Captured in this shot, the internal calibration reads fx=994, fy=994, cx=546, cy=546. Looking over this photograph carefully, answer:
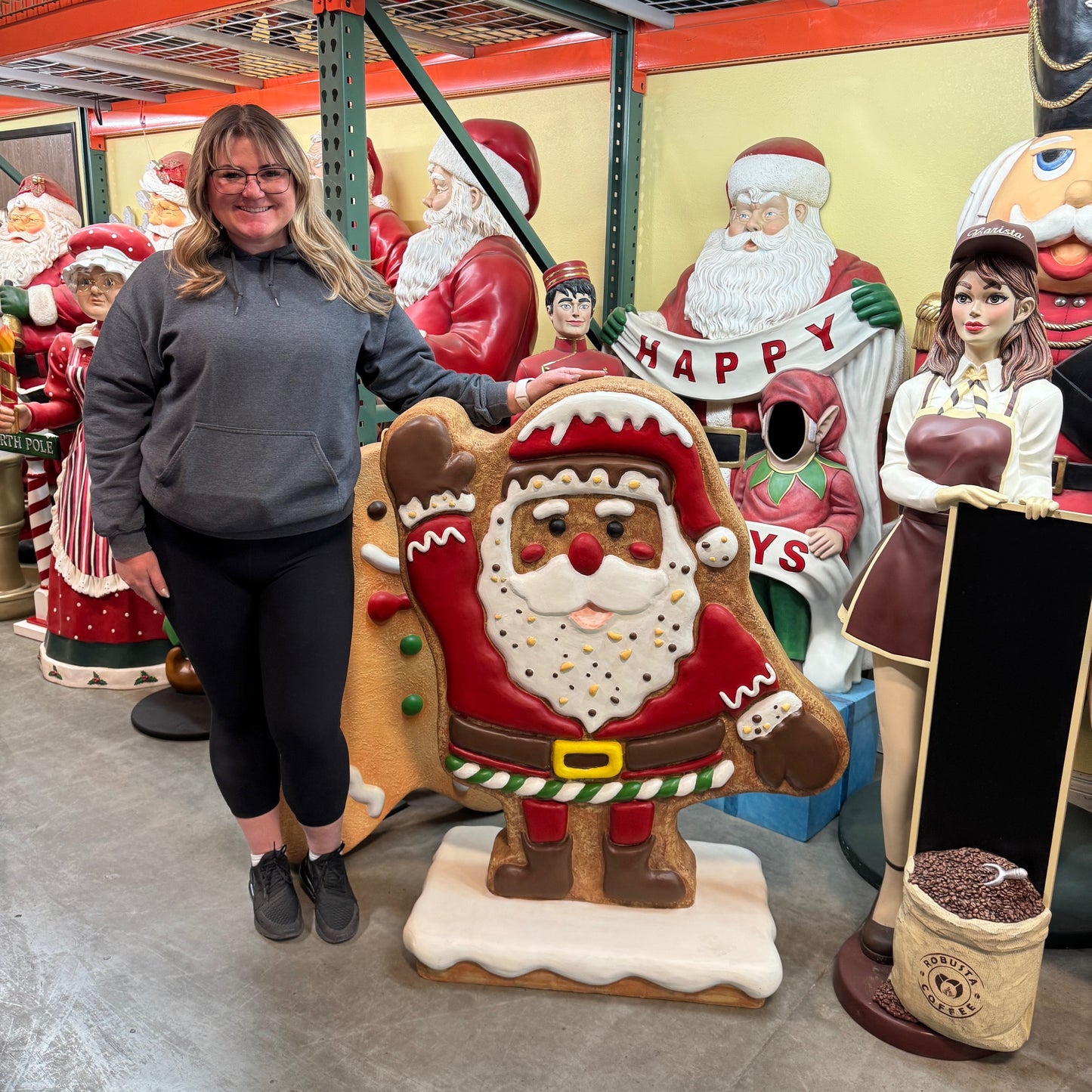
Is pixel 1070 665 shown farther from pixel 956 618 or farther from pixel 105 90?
pixel 105 90

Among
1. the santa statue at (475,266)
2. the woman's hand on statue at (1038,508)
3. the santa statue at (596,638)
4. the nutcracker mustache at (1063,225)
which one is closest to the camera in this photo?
the woman's hand on statue at (1038,508)

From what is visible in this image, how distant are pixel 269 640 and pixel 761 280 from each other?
170cm

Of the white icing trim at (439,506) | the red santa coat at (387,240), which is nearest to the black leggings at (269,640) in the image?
the white icing trim at (439,506)

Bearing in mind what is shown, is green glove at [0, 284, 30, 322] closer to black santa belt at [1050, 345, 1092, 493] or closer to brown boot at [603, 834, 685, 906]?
brown boot at [603, 834, 685, 906]

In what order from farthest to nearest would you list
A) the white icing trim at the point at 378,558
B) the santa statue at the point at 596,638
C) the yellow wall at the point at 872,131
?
1. the yellow wall at the point at 872,131
2. the white icing trim at the point at 378,558
3. the santa statue at the point at 596,638

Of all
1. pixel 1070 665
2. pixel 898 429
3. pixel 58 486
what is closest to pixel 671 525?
pixel 898 429

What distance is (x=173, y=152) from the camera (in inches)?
171

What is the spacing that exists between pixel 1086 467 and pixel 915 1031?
3.90 ft

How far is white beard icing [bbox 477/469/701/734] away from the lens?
1886mm

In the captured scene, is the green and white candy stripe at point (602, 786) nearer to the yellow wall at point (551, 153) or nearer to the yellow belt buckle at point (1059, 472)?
the yellow belt buckle at point (1059, 472)

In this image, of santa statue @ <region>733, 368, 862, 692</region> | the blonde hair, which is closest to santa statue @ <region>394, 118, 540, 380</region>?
santa statue @ <region>733, 368, 862, 692</region>

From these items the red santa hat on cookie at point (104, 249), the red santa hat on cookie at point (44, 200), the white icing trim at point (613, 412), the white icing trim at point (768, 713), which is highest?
the red santa hat on cookie at point (44, 200)

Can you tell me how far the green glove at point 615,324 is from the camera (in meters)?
3.01

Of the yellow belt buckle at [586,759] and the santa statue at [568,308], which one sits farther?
the santa statue at [568,308]
